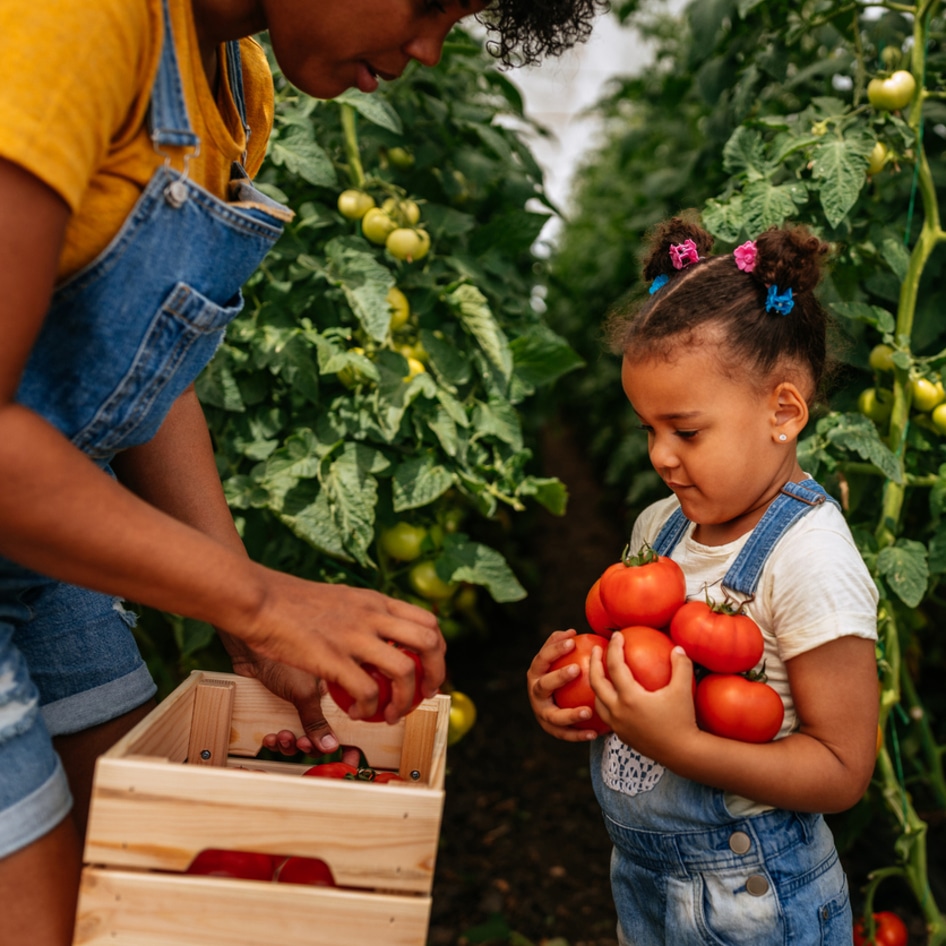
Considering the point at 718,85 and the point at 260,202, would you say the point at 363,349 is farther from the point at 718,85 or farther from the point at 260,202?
the point at 718,85

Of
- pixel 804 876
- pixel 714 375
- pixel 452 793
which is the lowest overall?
pixel 452 793

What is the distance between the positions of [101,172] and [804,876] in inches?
45.6

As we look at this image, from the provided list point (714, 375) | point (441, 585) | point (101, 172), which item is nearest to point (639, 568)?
point (714, 375)

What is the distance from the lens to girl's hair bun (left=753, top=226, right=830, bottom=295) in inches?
50.7

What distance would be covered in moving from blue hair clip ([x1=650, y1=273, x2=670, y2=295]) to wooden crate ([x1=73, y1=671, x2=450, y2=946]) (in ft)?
2.70

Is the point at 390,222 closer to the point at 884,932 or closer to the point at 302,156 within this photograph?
the point at 302,156

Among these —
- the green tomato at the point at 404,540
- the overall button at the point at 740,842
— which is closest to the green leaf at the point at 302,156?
the green tomato at the point at 404,540

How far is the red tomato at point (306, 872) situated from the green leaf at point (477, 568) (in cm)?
91

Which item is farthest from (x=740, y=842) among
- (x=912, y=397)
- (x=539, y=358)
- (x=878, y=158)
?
(x=878, y=158)

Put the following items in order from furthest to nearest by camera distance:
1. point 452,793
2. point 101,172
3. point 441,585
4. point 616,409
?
point 616,409
point 452,793
point 441,585
point 101,172

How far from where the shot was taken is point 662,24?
4.20 m

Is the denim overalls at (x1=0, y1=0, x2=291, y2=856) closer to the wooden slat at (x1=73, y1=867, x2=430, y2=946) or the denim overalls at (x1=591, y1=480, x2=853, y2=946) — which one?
the wooden slat at (x1=73, y1=867, x2=430, y2=946)

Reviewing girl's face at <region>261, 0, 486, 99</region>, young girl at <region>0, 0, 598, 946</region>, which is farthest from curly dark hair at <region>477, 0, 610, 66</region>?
girl's face at <region>261, 0, 486, 99</region>

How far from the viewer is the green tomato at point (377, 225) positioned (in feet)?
6.40
